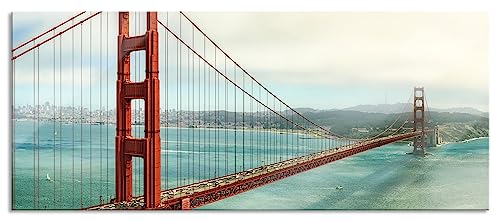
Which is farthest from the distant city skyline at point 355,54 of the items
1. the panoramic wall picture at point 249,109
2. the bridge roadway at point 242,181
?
the bridge roadway at point 242,181

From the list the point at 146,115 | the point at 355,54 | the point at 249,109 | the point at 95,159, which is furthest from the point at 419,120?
the point at 95,159

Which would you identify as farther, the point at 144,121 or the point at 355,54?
the point at 355,54

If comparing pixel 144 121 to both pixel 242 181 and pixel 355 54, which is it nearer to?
pixel 242 181

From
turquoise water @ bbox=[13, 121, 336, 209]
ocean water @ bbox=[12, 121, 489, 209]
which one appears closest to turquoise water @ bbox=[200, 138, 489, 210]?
ocean water @ bbox=[12, 121, 489, 209]

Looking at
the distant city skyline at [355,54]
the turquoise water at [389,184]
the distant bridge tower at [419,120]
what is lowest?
the turquoise water at [389,184]

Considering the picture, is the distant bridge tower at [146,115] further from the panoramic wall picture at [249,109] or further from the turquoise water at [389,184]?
the turquoise water at [389,184]

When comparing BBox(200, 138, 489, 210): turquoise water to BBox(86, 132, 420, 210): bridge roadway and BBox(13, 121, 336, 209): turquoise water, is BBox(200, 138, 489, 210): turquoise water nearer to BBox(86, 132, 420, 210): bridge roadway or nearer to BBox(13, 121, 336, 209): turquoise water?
BBox(86, 132, 420, 210): bridge roadway
